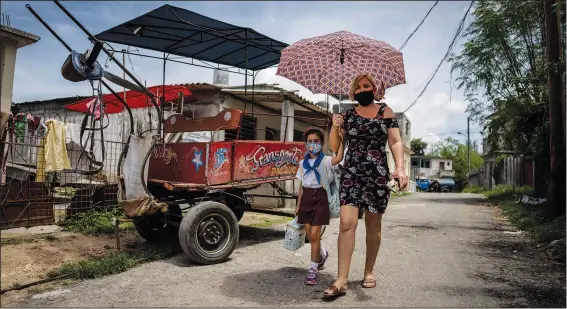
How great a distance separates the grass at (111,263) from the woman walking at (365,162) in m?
2.61

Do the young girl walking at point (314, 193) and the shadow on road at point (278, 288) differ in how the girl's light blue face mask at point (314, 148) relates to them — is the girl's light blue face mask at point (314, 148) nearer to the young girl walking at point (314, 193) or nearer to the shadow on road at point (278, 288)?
the young girl walking at point (314, 193)

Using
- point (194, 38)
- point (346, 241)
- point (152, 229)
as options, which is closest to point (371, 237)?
point (346, 241)

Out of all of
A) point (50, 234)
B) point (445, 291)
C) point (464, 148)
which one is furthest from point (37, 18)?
point (464, 148)

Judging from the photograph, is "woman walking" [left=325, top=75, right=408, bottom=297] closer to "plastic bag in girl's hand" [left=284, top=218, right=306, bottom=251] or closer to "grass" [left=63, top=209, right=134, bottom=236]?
"plastic bag in girl's hand" [left=284, top=218, right=306, bottom=251]

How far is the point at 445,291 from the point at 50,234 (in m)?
5.79

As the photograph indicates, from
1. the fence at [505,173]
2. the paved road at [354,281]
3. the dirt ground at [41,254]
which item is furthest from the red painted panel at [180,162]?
the fence at [505,173]

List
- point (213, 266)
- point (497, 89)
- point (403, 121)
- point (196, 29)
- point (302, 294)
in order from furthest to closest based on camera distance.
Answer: point (403, 121), point (497, 89), point (196, 29), point (213, 266), point (302, 294)

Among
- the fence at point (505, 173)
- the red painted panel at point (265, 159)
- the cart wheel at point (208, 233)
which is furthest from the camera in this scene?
the fence at point (505, 173)

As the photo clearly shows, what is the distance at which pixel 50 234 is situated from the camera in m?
6.77

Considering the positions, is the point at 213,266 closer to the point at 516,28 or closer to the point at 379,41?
the point at 379,41

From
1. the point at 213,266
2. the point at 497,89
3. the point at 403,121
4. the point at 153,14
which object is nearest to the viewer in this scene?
the point at 213,266

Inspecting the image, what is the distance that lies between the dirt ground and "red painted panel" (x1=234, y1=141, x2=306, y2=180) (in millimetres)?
2148

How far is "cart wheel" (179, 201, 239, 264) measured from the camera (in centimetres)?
502

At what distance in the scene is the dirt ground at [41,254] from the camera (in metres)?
4.32
